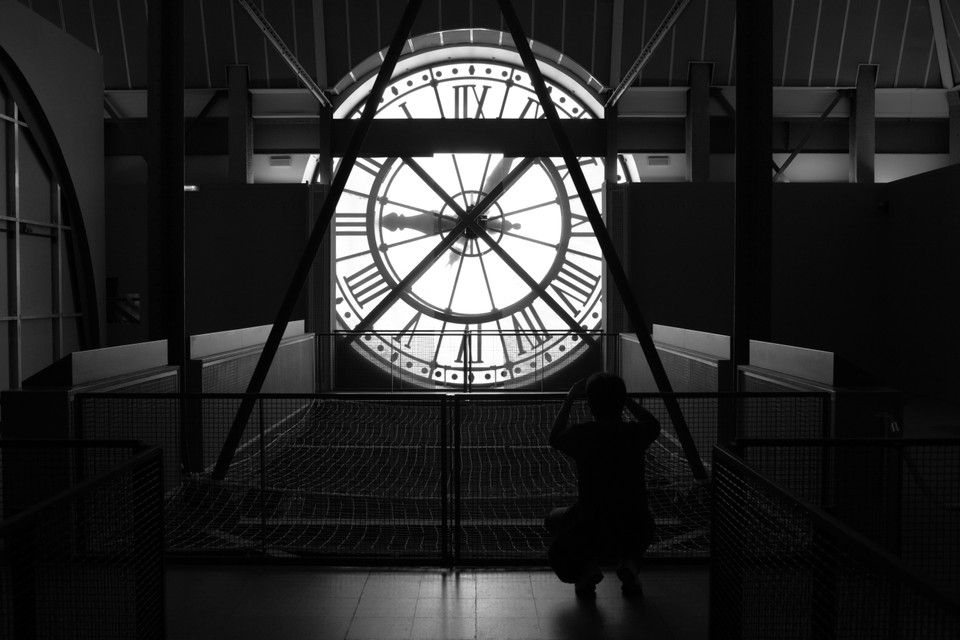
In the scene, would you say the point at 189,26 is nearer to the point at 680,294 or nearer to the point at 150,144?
the point at 150,144

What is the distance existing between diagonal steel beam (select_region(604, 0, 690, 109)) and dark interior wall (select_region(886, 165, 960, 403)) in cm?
535

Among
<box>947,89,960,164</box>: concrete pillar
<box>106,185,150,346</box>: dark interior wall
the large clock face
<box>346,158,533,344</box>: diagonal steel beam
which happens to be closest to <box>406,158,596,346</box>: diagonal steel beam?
<box>346,158,533,344</box>: diagonal steel beam

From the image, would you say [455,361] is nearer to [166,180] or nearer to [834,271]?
[834,271]

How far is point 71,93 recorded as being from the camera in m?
10.2

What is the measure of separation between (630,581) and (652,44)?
762 centimetres

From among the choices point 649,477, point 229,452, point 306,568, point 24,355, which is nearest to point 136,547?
point 306,568

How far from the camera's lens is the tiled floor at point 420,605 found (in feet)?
12.9

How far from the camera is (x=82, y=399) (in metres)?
5.17

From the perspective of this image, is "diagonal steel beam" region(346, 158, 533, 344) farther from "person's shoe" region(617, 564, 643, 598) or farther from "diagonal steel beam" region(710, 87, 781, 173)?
"person's shoe" region(617, 564, 643, 598)

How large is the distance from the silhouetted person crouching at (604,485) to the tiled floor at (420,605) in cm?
28

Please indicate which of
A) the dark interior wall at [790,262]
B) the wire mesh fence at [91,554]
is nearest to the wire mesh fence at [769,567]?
the wire mesh fence at [91,554]

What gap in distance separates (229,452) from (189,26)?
10097 millimetres

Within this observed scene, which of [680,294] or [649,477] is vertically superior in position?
[680,294]

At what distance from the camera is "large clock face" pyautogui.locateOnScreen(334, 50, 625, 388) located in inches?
553
